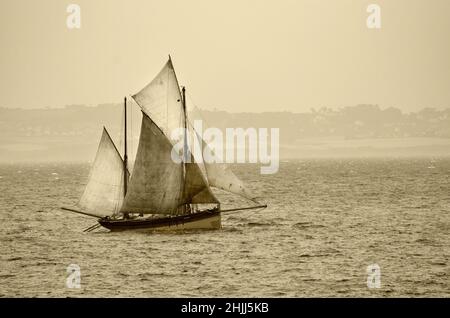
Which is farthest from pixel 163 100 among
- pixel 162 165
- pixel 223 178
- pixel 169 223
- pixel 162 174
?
pixel 169 223

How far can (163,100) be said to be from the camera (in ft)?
180

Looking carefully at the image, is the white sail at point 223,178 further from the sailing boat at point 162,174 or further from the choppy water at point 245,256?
the choppy water at point 245,256

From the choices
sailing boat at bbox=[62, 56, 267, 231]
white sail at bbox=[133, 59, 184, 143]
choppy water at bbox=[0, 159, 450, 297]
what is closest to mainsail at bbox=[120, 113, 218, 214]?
sailing boat at bbox=[62, 56, 267, 231]

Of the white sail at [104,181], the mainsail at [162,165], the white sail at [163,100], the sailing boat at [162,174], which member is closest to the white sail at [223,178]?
the sailing boat at [162,174]

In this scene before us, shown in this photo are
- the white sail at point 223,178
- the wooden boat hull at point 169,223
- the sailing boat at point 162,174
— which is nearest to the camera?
the white sail at point 223,178

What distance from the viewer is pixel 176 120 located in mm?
55531

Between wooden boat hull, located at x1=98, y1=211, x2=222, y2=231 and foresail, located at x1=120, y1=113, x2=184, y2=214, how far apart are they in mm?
1380

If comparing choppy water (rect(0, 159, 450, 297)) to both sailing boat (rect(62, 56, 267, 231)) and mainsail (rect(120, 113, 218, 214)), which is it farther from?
mainsail (rect(120, 113, 218, 214))

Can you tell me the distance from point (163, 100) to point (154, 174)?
16.6ft

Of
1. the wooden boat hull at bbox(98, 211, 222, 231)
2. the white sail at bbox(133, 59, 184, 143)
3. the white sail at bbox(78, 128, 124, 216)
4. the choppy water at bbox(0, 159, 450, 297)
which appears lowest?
the choppy water at bbox(0, 159, 450, 297)

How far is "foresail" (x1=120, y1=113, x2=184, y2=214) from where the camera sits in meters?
Result: 55.3

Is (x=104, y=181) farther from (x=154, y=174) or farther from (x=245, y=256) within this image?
(x=245, y=256)

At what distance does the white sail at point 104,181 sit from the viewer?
5662 cm
